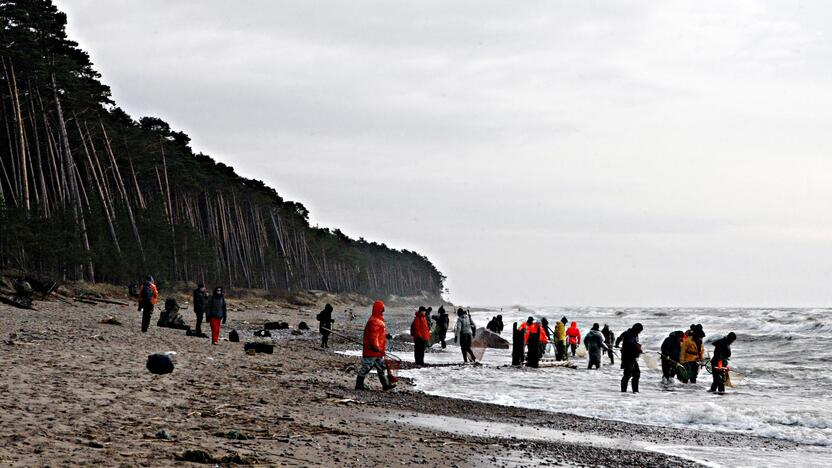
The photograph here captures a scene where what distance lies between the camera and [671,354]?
21.5 meters

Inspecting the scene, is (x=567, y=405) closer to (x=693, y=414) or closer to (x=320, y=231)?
(x=693, y=414)

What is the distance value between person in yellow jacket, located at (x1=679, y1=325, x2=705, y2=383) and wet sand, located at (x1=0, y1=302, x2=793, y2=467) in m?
7.35

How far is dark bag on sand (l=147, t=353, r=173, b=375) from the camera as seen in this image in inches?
535

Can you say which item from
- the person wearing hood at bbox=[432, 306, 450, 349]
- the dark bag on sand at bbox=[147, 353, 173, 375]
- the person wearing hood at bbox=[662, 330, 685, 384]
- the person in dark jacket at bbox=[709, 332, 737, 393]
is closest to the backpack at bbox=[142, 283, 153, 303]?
the dark bag on sand at bbox=[147, 353, 173, 375]

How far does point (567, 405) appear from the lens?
1620 centimetres

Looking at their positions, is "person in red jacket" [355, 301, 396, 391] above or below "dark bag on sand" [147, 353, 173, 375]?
above

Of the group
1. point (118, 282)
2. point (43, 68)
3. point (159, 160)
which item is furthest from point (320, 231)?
point (43, 68)

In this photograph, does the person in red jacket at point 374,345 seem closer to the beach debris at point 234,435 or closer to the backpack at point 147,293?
the beach debris at point 234,435

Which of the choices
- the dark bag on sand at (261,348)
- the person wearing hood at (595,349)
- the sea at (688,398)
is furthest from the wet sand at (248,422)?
the person wearing hood at (595,349)

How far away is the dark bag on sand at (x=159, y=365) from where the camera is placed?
13.6 metres

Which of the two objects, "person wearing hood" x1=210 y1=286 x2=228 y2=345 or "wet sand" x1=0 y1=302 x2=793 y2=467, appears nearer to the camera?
"wet sand" x1=0 y1=302 x2=793 y2=467

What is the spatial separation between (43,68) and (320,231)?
106870 millimetres

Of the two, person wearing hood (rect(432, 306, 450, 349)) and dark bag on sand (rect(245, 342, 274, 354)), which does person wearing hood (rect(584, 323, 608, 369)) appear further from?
dark bag on sand (rect(245, 342, 274, 354))

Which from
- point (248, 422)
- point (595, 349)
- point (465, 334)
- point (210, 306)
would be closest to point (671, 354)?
point (595, 349)
